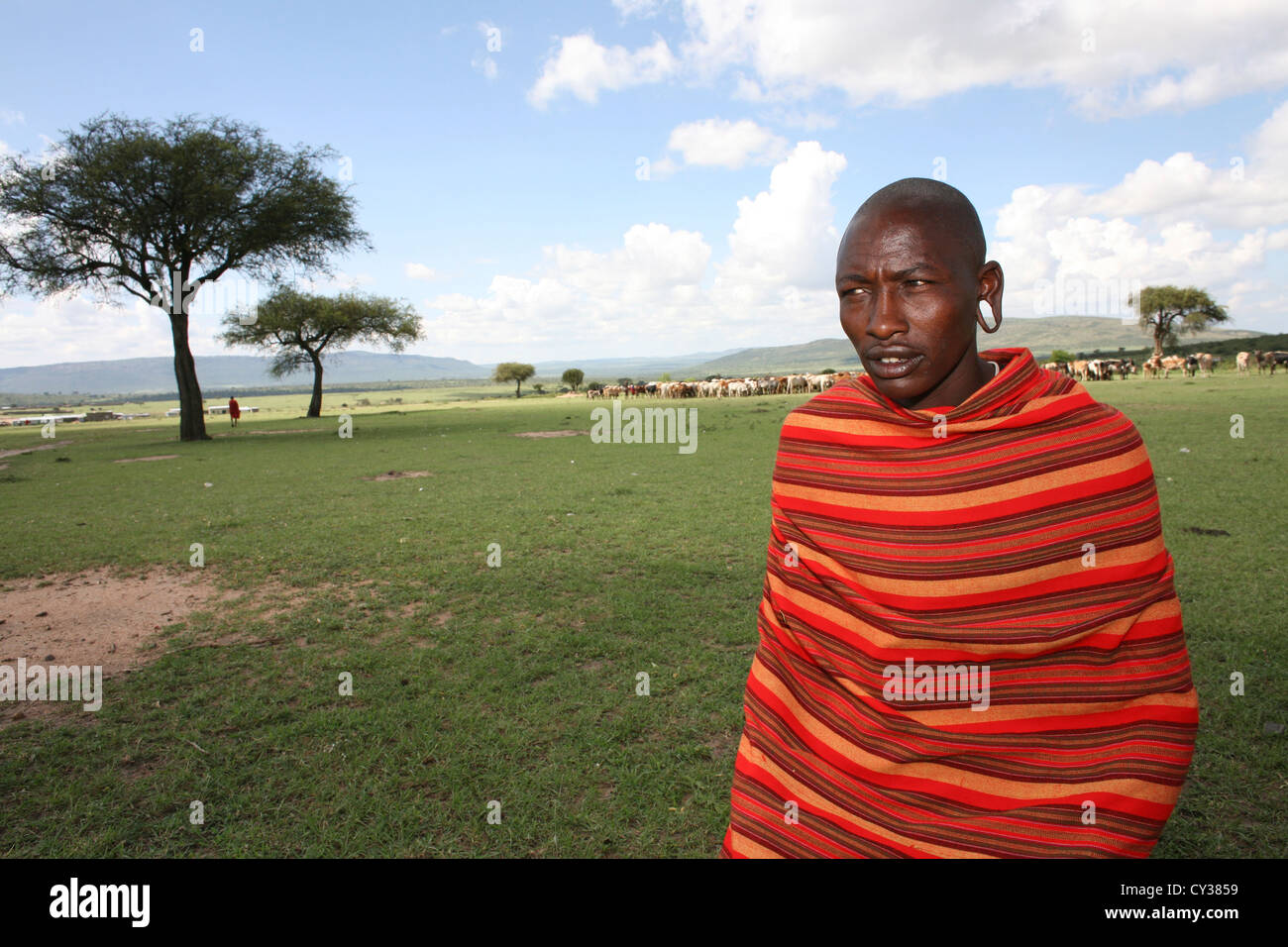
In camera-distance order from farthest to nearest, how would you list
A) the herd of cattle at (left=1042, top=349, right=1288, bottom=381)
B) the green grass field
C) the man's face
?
the herd of cattle at (left=1042, top=349, right=1288, bottom=381)
the green grass field
the man's face

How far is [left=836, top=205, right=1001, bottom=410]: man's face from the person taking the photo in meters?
1.53

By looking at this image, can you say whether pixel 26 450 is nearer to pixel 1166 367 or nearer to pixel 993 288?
pixel 993 288

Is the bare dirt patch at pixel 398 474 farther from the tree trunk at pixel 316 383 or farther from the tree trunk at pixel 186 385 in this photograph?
the tree trunk at pixel 316 383

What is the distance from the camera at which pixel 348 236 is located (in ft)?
92.1

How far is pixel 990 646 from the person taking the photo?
4.79ft

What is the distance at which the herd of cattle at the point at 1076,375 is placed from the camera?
41.3 m

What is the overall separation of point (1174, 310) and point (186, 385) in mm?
Result: 77387

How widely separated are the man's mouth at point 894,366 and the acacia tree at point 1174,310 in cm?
7632

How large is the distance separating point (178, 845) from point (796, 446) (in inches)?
128

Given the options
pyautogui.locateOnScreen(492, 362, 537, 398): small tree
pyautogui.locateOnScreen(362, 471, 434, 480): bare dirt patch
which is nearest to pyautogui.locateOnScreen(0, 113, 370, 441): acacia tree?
pyautogui.locateOnScreen(362, 471, 434, 480): bare dirt patch

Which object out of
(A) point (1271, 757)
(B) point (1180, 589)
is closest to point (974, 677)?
(A) point (1271, 757)

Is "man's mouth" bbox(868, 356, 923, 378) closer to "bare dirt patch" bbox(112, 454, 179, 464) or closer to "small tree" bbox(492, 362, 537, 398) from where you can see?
"bare dirt patch" bbox(112, 454, 179, 464)

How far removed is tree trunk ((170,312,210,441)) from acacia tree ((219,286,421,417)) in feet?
53.7

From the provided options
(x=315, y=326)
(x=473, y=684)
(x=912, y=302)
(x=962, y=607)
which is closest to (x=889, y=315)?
(x=912, y=302)
